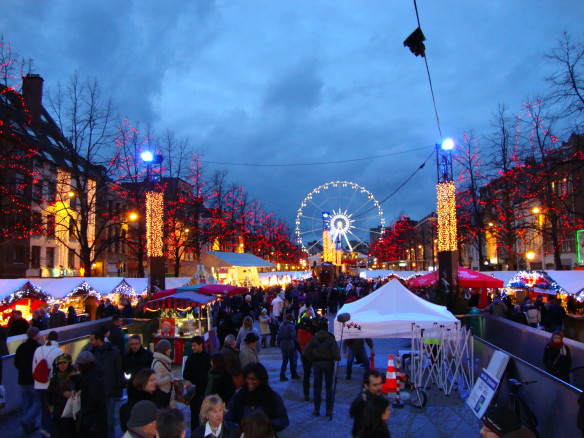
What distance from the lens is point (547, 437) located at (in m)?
6.96

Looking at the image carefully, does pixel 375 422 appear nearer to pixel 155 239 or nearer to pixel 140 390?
pixel 140 390

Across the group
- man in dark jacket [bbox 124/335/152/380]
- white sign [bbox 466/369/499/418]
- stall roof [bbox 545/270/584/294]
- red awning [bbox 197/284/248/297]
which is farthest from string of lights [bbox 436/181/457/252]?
man in dark jacket [bbox 124/335/152/380]

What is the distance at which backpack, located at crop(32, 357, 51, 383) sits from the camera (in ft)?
25.8

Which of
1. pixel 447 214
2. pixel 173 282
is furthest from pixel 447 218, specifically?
pixel 173 282

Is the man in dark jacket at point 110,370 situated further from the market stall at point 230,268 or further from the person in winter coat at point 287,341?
the market stall at point 230,268

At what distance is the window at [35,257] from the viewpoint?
35938 mm

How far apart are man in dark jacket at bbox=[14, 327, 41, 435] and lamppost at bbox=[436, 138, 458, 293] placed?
56.3 ft

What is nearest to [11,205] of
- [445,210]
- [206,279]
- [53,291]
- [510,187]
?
[53,291]

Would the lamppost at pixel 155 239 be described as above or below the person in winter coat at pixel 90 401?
above

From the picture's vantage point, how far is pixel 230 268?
33625mm

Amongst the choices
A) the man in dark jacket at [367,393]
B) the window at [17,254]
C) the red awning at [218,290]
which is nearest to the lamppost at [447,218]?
the red awning at [218,290]

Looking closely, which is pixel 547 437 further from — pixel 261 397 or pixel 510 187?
pixel 510 187

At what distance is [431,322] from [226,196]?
43.5 metres

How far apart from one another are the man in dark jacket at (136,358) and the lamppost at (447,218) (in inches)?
663
